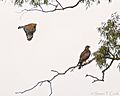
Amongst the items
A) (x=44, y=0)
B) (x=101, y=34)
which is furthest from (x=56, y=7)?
(x=101, y=34)

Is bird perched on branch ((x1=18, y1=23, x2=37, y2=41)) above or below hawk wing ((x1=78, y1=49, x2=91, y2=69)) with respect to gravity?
above

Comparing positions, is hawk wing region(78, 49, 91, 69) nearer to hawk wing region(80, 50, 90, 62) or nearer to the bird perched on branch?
hawk wing region(80, 50, 90, 62)

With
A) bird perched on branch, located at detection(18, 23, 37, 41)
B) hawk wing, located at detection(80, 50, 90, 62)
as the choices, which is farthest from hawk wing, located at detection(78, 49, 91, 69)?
bird perched on branch, located at detection(18, 23, 37, 41)

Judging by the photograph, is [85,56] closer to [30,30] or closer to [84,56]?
[84,56]

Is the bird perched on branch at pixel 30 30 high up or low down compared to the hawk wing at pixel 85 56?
up

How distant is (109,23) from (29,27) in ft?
2.82

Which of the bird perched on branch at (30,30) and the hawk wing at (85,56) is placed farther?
the hawk wing at (85,56)

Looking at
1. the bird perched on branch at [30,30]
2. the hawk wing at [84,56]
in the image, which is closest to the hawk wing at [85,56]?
the hawk wing at [84,56]

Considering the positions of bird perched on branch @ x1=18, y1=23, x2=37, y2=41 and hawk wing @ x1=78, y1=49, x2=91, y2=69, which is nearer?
bird perched on branch @ x1=18, y1=23, x2=37, y2=41

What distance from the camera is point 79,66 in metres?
6.12

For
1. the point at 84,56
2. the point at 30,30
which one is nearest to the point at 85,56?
the point at 84,56

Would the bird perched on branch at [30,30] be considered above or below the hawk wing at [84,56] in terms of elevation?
above

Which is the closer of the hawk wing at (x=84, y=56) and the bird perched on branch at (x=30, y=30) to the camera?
the bird perched on branch at (x=30, y=30)

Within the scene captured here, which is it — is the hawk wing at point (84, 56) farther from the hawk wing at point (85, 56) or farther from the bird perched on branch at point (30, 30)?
the bird perched on branch at point (30, 30)
